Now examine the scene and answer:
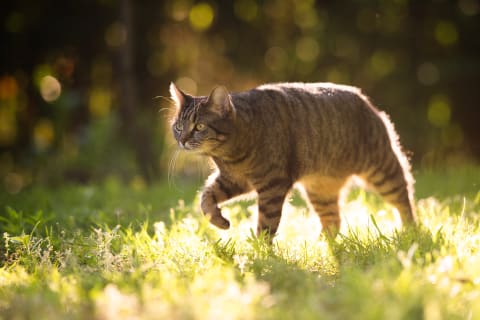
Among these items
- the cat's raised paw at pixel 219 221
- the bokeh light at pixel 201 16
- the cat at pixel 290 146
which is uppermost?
the bokeh light at pixel 201 16

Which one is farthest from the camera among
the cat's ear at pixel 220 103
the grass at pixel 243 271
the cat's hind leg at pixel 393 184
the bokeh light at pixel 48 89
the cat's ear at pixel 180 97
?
the bokeh light at pixel 48 89

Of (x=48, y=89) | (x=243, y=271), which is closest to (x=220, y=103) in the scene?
(x=243, y=271)

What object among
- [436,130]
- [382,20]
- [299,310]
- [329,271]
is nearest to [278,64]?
[382,20]

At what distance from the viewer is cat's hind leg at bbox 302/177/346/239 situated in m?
4.64

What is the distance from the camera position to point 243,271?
3150 millimetres

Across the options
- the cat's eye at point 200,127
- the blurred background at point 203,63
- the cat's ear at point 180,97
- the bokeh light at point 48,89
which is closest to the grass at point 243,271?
the cat's eye at point 200,127

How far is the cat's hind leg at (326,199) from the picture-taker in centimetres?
464

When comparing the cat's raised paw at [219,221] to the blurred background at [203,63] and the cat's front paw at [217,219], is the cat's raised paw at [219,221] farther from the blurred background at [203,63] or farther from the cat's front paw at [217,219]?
the blurred background at [203,63]

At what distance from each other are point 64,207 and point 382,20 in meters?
6.42

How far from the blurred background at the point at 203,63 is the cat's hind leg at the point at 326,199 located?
14.3 ft

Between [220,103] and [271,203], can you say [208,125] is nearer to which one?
[220,103]

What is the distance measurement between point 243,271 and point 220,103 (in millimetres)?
1351

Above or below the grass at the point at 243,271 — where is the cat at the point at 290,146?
above

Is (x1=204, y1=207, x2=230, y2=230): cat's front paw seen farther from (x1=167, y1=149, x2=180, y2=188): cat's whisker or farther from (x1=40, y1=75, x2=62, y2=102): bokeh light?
(x1=40, y1=75, x2=62, y2=102): bokeh light
